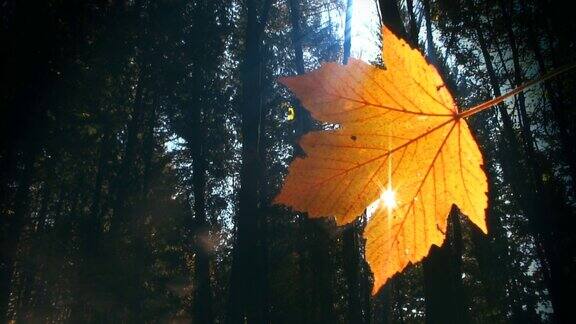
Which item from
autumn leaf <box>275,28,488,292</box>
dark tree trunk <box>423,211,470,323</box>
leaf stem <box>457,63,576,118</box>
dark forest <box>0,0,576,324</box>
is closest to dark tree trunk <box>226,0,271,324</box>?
dark forest <box>0,0,576,324</box>

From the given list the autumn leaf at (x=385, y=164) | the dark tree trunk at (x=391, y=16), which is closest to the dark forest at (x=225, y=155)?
the dark tree trunk at (x=391, y=16)

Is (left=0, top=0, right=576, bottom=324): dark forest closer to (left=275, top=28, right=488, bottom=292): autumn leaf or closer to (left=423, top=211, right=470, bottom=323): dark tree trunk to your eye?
(left=423, top=211, right=470, bottom=323): dark tree trunk

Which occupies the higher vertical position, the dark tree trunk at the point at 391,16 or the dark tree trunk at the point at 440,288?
the dark tree trunk at the point at 391,16

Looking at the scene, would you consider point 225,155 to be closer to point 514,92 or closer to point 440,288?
point 440,288

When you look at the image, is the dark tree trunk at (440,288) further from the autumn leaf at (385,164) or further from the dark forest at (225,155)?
the autumn leaf at (385,164)

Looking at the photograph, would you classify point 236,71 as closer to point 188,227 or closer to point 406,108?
point 188,227

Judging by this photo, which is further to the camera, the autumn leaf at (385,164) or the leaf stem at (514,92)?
the autumn leaf at (385,164)
